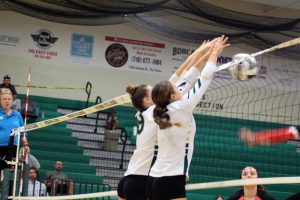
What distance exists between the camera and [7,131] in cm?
851

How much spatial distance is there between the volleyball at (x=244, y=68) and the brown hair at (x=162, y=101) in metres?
0.94

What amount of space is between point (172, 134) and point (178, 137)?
5 centimetres

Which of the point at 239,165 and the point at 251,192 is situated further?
the point at 239,165

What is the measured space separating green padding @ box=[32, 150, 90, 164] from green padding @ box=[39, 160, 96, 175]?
273 millimetres

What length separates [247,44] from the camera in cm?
1797

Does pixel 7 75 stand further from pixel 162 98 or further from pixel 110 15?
pixel 162 98

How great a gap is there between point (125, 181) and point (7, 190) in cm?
408

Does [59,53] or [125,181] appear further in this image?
[59,53]

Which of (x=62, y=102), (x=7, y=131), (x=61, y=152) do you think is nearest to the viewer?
(x=7, y=131)

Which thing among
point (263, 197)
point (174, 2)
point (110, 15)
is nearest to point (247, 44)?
point (174, 2)

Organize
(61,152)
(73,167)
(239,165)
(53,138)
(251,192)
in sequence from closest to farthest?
(251,192), (73,167), (61,152), (53,138), (239,165)

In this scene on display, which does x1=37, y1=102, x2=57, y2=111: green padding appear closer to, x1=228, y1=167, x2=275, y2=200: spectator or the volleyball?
x1=228, y1=167, x2=275, y2=200: spectator

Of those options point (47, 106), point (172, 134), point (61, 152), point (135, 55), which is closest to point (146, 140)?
point (172, 134)

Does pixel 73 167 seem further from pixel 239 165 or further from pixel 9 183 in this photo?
pixel 9 183
